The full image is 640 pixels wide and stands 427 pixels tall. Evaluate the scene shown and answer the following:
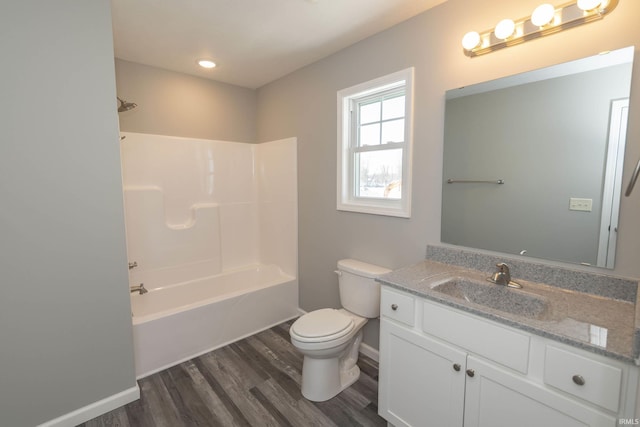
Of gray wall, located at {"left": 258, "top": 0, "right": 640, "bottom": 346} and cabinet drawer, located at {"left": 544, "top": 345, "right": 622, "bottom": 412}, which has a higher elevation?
gray wall, located at {"left": 258, "top": 0, "right": 640, "bottom": 346}

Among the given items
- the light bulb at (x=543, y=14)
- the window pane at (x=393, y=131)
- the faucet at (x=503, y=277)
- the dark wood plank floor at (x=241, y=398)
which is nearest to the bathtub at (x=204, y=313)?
the dark wood plank floor at (x=241, y=398)

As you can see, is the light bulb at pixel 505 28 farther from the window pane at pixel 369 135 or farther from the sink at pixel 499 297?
the sink at pixel 499 297

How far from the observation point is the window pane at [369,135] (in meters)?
2.27

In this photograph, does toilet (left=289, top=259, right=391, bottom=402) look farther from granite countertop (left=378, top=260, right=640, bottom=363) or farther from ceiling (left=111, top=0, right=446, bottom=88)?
ceiling (left=111, top=0, right=446, bottom=88)

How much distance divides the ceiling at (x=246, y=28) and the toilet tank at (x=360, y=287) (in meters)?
1.69

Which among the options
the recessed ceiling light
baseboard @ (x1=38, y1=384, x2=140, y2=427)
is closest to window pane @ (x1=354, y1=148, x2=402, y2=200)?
the recessed ceiling light

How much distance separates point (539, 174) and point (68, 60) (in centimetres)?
254

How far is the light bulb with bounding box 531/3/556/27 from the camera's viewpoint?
1.31 metres

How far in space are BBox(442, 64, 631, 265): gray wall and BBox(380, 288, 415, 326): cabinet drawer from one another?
549 millimetres

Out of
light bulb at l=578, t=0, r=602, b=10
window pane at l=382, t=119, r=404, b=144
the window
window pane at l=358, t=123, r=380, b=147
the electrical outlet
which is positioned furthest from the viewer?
window pane at l=358, t=123, r=380, b=147

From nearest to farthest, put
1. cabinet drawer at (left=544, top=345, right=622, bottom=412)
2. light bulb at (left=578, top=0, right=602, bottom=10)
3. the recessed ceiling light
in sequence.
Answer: cabinet drawer at (left=544, top=345, right=622, bottom=412)
light bulb at (left=578, top=0, right=602, bottom=10)
the recessed ceiling light

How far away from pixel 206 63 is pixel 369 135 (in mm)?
1615

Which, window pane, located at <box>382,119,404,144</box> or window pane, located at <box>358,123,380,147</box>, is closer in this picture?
window pane, located at <box>382,119,404,144</box>

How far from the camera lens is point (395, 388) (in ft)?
5.19
